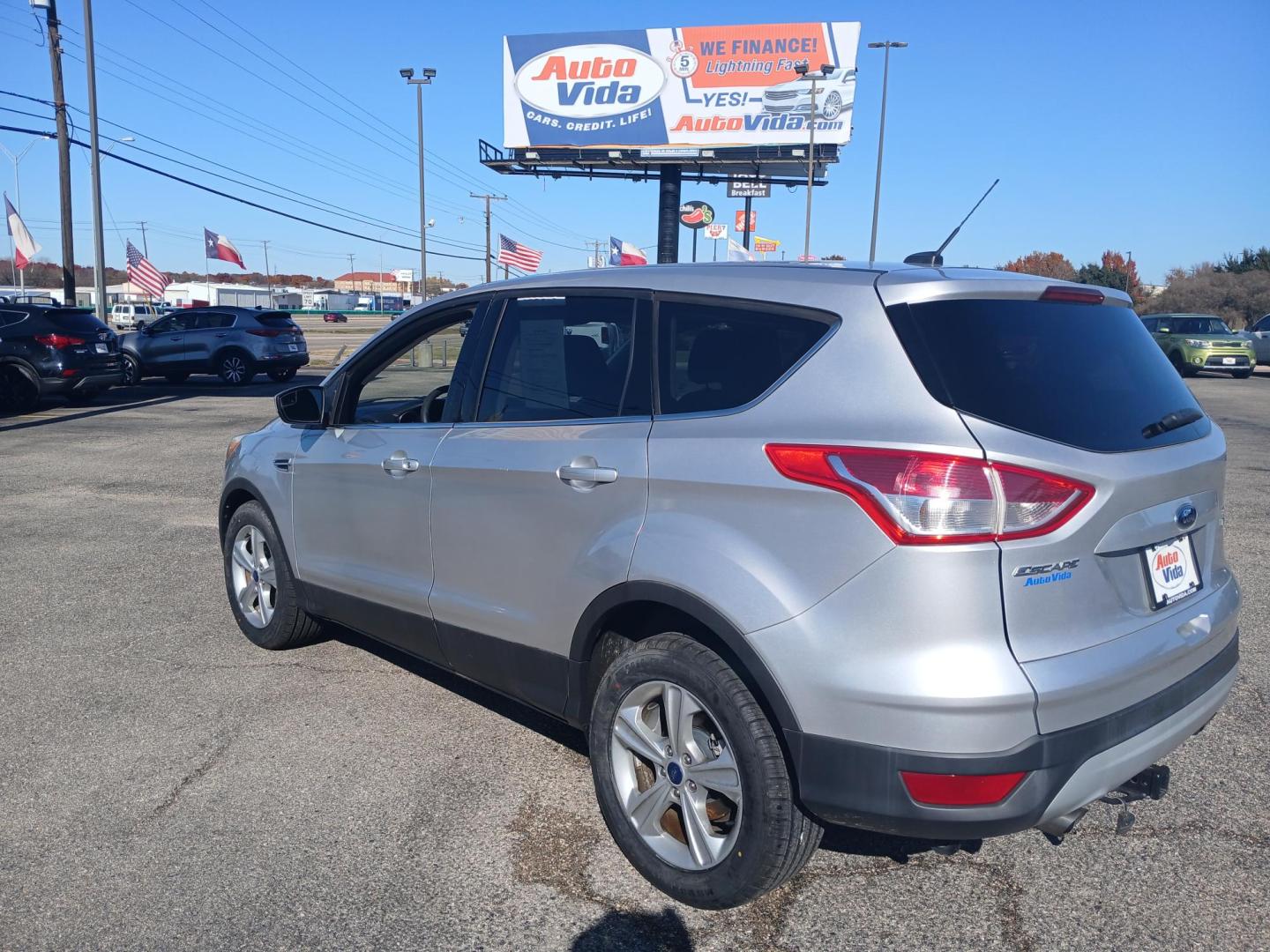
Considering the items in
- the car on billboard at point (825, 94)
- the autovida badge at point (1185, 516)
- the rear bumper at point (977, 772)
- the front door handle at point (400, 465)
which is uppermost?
the car on billboard at point (825, 94)

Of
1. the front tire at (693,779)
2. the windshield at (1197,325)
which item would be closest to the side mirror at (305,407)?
the front tire at (693,779)

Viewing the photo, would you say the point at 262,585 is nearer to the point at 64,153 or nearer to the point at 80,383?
the point at 80,383

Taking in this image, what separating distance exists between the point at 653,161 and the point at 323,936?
45.0 metres

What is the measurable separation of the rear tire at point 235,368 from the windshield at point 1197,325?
75.8 ft

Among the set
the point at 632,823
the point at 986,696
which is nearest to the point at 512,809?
the point at 632,823

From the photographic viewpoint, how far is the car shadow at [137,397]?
1579cm

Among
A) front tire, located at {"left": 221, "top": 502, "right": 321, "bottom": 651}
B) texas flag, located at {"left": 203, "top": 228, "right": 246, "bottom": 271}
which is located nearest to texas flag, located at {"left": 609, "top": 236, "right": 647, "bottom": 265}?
texas flag, located at {"left": 203, "top": 228, "right": 246, "bottom": 271}

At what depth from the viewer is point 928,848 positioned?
3.14m

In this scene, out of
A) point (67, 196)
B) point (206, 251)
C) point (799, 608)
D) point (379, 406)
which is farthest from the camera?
point (206, 251)

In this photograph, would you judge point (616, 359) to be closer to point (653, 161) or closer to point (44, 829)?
point (44, 829)

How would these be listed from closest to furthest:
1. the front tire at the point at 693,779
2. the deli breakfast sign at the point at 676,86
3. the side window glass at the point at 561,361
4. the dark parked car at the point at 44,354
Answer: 1. the front tire at the point at 693,779
2. the side window glass at the point at 561,361
3. the dark parked car at the point at 44,354
4. the deli breakfast sign at the point at 676,86

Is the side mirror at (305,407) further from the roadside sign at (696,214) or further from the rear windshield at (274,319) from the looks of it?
the roadside sign at (696,214)

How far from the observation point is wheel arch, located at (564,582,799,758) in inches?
103

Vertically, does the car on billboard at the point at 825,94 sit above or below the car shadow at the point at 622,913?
above
